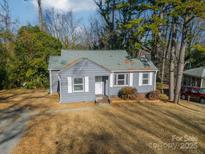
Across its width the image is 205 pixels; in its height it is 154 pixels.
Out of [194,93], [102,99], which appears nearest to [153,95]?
[194,93]

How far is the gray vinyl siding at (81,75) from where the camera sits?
15.2 metres

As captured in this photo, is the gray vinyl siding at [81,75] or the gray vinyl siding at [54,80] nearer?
the gray vinyl siding at [81,75]

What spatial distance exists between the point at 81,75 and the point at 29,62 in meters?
10.8

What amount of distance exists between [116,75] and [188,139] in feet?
32.2

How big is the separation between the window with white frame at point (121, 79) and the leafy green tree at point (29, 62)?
437 inches

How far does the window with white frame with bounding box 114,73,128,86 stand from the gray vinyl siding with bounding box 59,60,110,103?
1675mm

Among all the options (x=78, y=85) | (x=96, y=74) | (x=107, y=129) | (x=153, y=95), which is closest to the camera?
(x=107, y=129)

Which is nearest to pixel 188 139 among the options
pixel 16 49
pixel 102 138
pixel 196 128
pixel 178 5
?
pixel 196 128

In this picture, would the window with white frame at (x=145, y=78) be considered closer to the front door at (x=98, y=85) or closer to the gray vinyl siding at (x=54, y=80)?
the front door at (x=98, y=85)

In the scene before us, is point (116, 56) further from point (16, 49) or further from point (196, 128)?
point (16, 49)

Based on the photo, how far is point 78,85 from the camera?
51.4 feet

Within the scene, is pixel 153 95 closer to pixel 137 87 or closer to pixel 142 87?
pixel 142 87

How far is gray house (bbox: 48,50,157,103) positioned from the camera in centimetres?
1540

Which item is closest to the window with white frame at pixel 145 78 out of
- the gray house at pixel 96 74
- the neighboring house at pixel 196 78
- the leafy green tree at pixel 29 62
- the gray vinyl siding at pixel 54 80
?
the gray house at pixel 96 74
